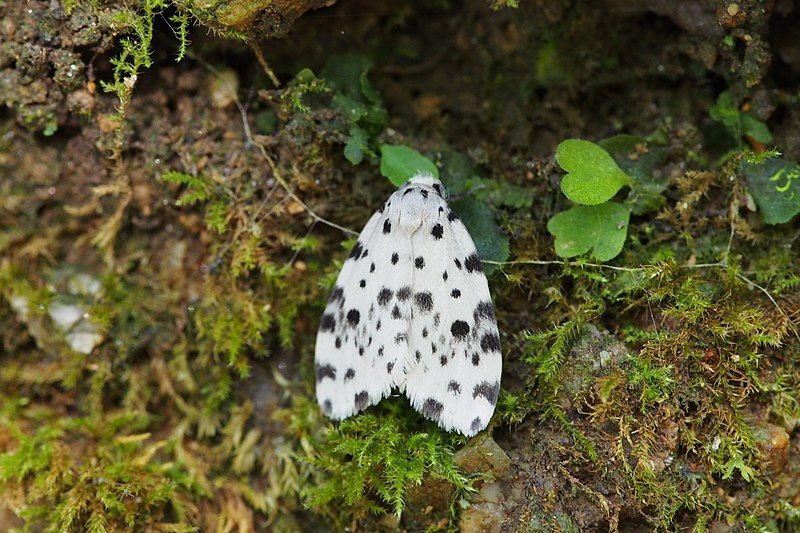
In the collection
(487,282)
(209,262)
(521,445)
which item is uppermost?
(487,282)

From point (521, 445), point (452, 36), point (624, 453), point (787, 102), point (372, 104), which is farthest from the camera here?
point (452, 36)

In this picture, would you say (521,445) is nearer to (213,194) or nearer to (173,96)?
(213,194)

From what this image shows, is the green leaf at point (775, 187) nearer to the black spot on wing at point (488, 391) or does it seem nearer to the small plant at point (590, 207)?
the small plant at point (590, 207)

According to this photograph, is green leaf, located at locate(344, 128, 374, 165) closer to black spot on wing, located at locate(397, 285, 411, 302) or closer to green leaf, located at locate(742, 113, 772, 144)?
black spot on wing, located at locate(397, 285, 411, 302)

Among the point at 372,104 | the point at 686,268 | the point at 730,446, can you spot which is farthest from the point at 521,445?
the point at 372,104

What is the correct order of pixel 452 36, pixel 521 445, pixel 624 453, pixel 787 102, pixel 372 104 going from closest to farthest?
pixel 624 453 → pixel 521 445 → pixel 787 102 → pixel 372 104 → pixel 452 36

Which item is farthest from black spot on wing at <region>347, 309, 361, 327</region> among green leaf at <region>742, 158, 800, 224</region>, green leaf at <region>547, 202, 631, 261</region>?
green leaf at <region>742, 158, 800, 224</region>
